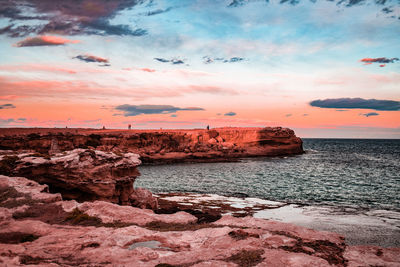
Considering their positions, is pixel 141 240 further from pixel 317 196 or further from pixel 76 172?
pixel 317 196

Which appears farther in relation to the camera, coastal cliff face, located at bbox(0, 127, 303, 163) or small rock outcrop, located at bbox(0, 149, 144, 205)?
coastal cliff face, located at bbox(0, 127, 303, 163)

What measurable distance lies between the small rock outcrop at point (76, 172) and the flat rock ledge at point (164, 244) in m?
7.51

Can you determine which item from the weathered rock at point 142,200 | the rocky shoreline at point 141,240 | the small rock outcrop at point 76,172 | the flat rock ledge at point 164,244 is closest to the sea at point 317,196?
the weathered rock at point 142,200

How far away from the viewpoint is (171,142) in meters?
84.4

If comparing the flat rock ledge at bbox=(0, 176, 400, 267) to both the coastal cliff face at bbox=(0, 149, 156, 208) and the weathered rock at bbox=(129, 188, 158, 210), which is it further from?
the weathered rock at bbox=(129, 188, 158, 210)

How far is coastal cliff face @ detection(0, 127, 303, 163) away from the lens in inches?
2611

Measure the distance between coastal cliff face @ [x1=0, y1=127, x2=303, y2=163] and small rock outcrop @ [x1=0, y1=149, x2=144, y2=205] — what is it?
48.5 metres

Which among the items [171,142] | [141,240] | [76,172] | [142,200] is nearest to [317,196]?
[142,200]

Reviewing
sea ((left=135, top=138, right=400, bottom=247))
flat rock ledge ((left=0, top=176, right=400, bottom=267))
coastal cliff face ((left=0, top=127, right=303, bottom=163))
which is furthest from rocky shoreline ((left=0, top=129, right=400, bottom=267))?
coastal cliff face ((left=0, top=127, right=303, bottom=163))

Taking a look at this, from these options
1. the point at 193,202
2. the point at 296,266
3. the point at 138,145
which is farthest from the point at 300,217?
the point at 138,145

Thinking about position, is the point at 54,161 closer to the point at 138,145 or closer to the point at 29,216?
the point at 29,216

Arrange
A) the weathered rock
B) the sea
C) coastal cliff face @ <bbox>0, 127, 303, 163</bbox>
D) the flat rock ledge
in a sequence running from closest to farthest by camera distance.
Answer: the flat rock ledge
the sea
the weathered rock
coastal cliff face @ <bbox>0, 127, 303, 163</bbox>

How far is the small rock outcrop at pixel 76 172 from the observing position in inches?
805

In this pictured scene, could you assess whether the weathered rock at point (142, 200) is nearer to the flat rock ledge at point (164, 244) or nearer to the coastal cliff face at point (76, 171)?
the coastal cliff face at point (76, 171)
